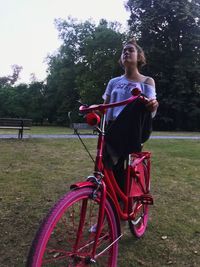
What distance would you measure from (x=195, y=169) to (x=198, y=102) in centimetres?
2992

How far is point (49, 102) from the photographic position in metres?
57.7

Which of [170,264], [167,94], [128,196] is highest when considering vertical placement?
[167,94]

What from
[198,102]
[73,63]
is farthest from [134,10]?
[73,63]

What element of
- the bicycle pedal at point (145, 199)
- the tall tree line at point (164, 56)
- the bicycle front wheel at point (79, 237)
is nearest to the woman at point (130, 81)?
the bicycle pedal at point (145, 199)

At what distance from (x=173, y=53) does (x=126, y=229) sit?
36.4 m

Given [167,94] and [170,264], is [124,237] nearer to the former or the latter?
[170,264]

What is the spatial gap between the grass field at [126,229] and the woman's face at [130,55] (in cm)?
180

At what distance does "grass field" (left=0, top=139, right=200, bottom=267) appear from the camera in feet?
12.9

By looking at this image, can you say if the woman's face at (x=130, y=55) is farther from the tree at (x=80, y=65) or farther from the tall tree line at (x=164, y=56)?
the tree at (x=80, y=65)

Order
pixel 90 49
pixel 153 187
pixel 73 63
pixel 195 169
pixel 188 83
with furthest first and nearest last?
pixel 73 63 → pixel 90 49 → pixel 188 83 → pixel 195 169 → pixel 153 187

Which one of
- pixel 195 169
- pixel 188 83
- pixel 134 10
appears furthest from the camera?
pixel 134 10

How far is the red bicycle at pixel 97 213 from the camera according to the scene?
8.34ft

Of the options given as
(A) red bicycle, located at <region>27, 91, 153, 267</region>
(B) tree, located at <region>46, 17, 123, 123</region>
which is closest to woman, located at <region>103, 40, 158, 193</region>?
(A) red bicycle, located at <region>27, 91, 153, 267</region>

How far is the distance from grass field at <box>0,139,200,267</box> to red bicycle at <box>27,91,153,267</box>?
1.18ft
